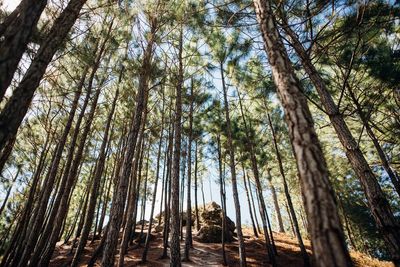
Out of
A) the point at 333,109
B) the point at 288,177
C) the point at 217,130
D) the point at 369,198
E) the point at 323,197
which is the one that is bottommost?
the point at 323,197

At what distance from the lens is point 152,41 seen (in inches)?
274

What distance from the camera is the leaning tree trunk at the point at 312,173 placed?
4.59ft

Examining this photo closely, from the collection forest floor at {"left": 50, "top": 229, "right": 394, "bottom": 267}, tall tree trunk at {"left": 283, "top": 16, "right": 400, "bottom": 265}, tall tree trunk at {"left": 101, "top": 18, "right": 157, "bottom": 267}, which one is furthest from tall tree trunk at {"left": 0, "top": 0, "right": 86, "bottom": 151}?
forest floor at {"left": 50, "top": 229, "right": 394, "bottom": 267}

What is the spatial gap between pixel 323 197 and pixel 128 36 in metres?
8.36

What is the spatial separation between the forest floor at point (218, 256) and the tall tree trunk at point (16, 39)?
27.0ft

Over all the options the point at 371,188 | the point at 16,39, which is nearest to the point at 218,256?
the point at 371,188

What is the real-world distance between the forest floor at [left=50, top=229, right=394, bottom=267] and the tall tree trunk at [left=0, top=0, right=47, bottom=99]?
822cm

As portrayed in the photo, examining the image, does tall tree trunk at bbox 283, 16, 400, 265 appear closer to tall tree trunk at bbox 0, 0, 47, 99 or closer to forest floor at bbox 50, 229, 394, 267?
tall tree trunk at bbox 0, 0, 47, 99

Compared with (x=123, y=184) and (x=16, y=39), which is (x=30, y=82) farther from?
(x=123, y=184)

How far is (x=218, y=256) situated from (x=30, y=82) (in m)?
9.90

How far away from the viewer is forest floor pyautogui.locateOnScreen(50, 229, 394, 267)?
29.2ft

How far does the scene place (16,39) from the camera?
2572 millimetres

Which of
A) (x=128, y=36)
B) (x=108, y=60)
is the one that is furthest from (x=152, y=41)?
(x=108, y=60)

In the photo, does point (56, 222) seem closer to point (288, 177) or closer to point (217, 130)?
point (217, 130)
